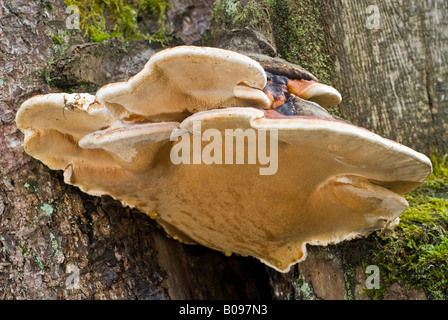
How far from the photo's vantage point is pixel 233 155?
214cm

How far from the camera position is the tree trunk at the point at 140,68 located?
253cm

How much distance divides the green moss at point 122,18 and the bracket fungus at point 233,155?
3.14 ft

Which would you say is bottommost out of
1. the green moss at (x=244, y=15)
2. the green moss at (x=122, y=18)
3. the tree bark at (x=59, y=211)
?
the tree bark at (x=59, y=211)

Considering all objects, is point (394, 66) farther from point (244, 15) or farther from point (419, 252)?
point (419, 252)

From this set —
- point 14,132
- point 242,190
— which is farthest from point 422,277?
point 14,132

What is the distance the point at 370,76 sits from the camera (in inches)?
128

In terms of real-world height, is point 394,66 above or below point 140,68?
above

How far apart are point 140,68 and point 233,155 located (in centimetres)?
99

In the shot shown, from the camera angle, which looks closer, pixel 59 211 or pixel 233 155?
pixel 233 155

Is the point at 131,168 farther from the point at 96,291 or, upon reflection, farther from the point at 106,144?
the point at 96,291

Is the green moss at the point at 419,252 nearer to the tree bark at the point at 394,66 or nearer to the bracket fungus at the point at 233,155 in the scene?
the bracket fungus at the point at 233,155

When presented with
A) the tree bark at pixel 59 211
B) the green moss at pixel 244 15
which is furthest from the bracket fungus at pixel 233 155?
the green moss at pixel 244 15

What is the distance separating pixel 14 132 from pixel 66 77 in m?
0.43

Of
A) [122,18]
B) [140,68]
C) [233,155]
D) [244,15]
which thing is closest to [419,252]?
[233,155]
